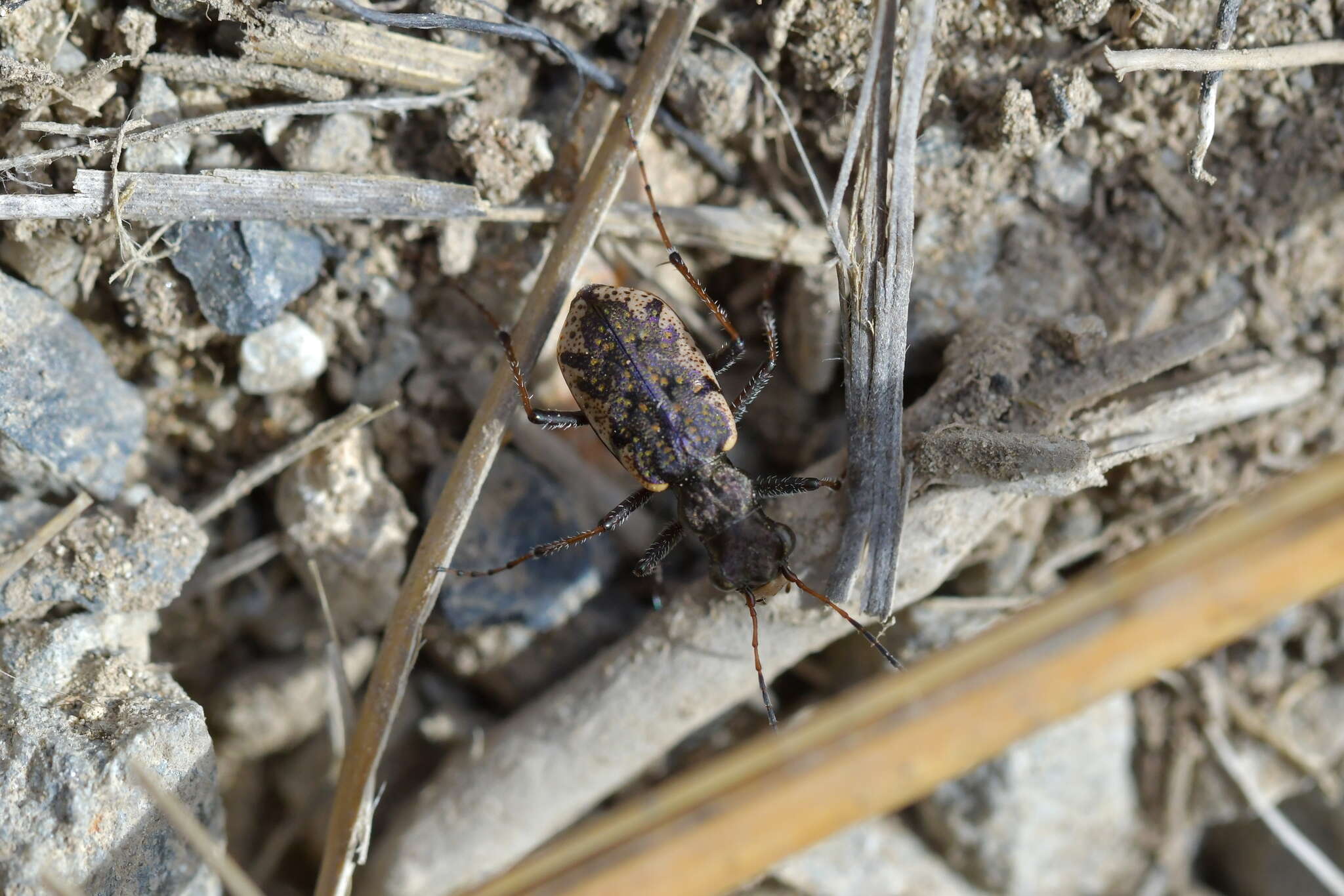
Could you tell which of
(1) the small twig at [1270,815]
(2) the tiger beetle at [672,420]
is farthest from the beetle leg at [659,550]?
(1) the small twig at [1270,815]

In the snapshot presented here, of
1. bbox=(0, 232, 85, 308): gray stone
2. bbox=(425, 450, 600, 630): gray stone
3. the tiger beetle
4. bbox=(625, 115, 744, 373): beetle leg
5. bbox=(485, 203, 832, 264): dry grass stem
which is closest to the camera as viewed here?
bbox=(0, 232, 85, 308): gray stone

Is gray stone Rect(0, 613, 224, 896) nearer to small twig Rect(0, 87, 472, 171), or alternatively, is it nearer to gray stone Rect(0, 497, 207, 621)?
gray stone Rect(0, 497, 207, 621)

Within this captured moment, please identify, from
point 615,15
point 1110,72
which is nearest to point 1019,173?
point 1110,72

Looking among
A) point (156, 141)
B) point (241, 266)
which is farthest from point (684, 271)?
point (156, 141)

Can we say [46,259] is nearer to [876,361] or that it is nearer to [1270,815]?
[876,361]

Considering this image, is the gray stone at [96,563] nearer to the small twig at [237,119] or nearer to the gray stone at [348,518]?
the gray stone at [348,518]

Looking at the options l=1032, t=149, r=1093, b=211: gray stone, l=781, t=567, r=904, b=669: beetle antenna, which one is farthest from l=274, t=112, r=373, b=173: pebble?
l=1032, t=149, r=1093, b=211: gray stone
